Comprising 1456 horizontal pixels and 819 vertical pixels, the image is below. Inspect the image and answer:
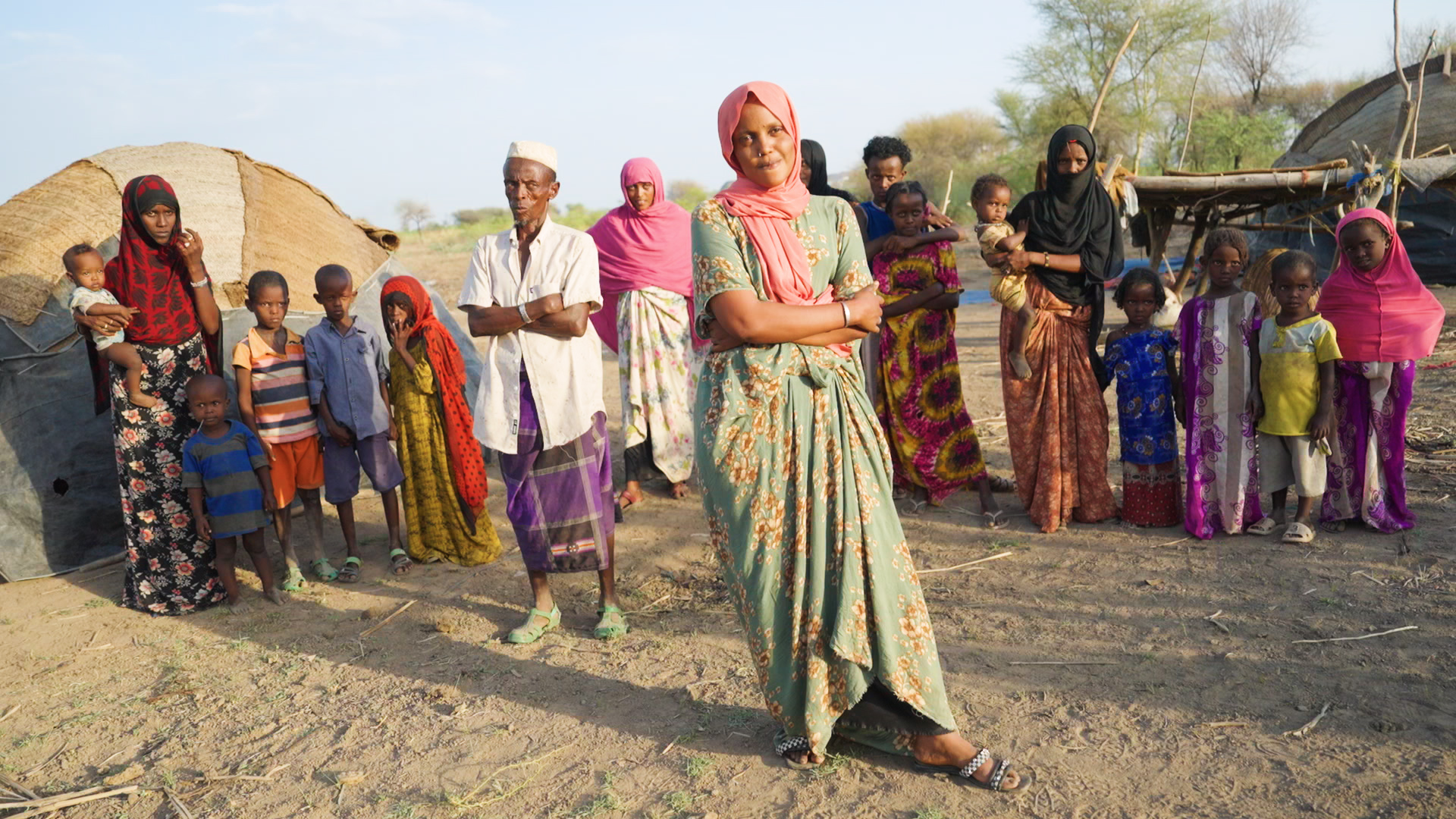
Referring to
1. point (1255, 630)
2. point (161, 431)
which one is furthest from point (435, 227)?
point (1255, 630)

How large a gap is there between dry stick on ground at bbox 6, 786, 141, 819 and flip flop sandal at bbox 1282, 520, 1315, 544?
4.74 metres

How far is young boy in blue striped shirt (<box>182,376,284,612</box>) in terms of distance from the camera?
466 cm

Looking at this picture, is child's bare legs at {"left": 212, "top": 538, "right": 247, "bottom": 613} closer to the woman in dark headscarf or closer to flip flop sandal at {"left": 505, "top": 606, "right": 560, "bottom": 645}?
flip flop sandal at {"left": 505, "top": 606, "right": 560, "bottom": 645}

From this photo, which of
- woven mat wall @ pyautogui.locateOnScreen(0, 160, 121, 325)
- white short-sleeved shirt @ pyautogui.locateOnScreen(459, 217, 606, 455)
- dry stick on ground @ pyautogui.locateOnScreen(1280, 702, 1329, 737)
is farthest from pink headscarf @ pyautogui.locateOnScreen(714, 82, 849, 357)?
woven mat wall @ pyautogui.locateOnScreen(0, 160, 121, 325)

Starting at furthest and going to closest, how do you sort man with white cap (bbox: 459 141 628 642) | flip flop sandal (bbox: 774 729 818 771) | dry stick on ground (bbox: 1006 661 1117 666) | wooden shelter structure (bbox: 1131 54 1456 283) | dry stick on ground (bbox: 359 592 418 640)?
wooden shelter structure (bbox: 1131 54 1456 283) → dry stick on ground (bbox: 359 592 418 640) → man with white cap (bbox: 459 141 628 642) → dry stick on ground (bbox: 1006 661 1117 666) → flip flop sandal (bbox: 774 729 818 771)

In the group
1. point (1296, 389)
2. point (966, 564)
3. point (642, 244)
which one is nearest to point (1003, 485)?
point (966, 564)

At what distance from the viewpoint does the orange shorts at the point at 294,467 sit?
5.03 meters

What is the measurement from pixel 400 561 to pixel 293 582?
523mm

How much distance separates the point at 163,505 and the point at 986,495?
13.7 feet

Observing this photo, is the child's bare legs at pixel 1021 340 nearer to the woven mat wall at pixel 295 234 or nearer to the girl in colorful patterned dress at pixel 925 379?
the girl in colorful patterned dress at pixel 925 379

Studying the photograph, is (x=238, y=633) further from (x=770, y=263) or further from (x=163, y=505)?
(x=770, y=263)

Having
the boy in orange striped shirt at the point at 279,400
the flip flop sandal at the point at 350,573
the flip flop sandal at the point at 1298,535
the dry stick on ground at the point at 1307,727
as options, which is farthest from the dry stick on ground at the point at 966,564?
the boy in orange striped shirt at the point at 279,400

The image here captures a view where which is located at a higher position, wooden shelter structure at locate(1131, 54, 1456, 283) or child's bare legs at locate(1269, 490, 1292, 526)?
wooden shelter structure at locate(1131, 54, 1456, 283)

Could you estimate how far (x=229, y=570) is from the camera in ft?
16.0
